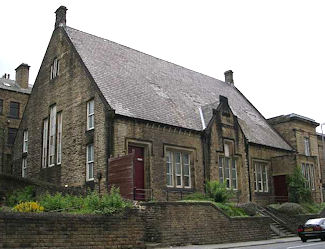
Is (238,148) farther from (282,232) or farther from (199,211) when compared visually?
(199,211)

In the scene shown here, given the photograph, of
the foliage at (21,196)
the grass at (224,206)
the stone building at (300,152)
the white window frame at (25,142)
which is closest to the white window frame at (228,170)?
the grass at (224,206)

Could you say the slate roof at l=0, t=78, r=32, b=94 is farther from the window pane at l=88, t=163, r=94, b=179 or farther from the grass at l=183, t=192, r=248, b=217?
the grass at l=183, t=192, r=248, b=217

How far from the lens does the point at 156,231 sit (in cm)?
1819

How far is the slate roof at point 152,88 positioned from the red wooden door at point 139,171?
1956mm

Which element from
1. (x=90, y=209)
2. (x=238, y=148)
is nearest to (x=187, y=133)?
(x=238, y=148)

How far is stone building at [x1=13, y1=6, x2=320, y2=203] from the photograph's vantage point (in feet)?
77.5

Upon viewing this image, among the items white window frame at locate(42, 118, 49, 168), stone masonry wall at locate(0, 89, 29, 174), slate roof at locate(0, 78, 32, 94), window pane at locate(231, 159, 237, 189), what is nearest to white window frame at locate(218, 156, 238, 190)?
window pane at locate(231, 159, 237, 189)

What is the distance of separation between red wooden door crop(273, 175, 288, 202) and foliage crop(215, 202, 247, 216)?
11.0 meters

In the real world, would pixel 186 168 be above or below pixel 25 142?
below

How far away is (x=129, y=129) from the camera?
23.4 m

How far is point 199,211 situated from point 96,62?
12.3 meters

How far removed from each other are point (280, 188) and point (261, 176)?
7.14ft

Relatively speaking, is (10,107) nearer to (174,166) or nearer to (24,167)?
(24,167)

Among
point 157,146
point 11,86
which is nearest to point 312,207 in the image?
point 157,146
